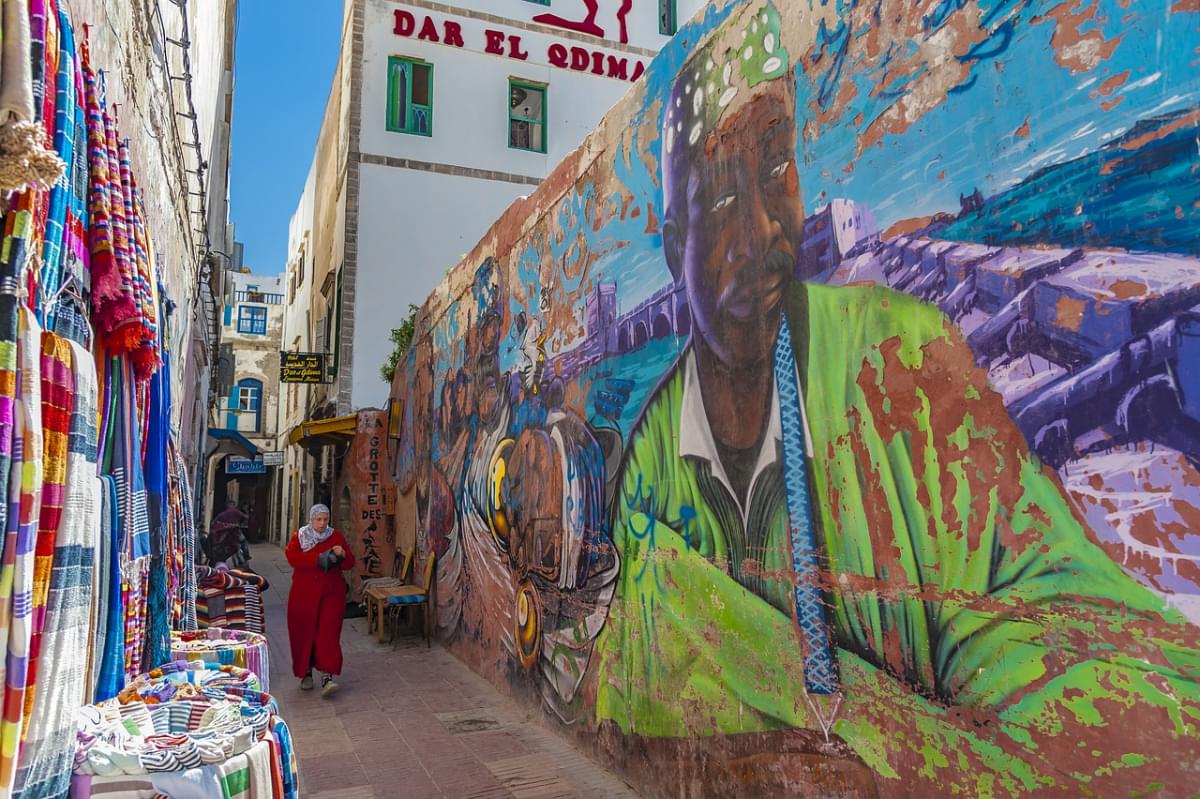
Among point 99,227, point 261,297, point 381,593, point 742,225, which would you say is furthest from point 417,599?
point 261,297

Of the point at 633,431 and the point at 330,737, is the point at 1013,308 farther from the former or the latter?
the point at 330,737

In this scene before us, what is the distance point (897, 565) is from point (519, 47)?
15802 mm

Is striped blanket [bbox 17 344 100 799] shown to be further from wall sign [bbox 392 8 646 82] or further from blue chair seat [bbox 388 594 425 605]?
wall sign [bbox 392 8 646 82]

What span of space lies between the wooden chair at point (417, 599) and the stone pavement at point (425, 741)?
2.92ft

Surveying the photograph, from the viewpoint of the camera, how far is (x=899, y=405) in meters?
2.55

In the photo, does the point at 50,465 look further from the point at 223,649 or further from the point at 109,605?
the point at 223,649

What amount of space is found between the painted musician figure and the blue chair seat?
4.87m

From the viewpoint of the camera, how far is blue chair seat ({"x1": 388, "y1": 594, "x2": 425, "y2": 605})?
9023 millimetres

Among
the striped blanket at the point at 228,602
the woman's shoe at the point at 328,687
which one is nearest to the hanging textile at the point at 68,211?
the striped blanket at the point at 228,602

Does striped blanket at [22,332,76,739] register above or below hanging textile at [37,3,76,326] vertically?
below

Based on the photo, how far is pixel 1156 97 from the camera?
185cm

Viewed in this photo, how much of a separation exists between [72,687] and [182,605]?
2.72 metres

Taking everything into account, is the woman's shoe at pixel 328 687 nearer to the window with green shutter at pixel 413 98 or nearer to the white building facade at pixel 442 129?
the white building facade at pixel 442 129

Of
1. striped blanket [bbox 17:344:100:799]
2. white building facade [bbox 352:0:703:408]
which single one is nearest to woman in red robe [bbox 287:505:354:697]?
striped blanket [bbox 17:344:100:799]
